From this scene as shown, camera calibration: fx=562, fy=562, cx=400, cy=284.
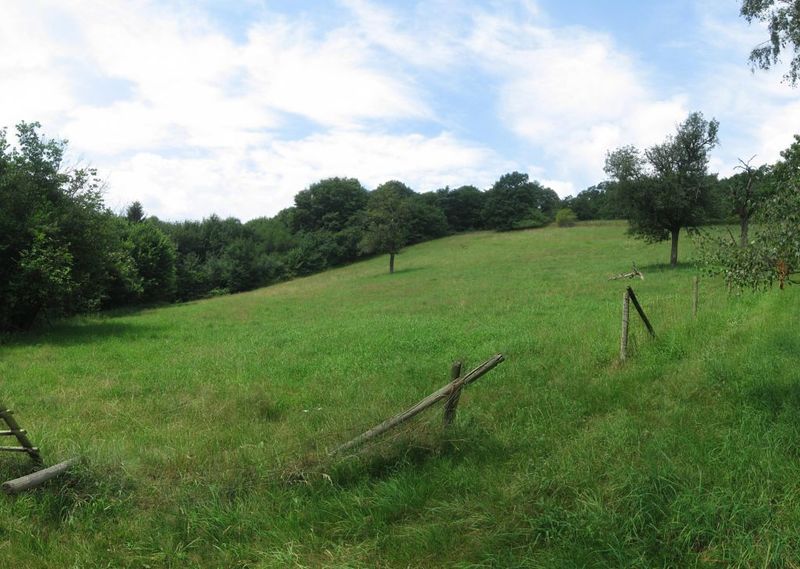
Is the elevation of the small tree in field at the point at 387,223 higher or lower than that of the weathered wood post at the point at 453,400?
higher

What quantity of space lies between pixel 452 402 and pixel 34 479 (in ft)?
15.3

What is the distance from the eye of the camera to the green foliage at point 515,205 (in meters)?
97.3

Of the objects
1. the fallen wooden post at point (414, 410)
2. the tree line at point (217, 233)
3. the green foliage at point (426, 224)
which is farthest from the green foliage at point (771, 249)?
the green foliage at point (426, 224)

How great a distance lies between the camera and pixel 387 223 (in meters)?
58.2

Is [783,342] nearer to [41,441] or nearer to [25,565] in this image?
[25,565]

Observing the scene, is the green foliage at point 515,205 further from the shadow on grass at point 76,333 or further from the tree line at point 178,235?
the shadow on grass at point 76,333

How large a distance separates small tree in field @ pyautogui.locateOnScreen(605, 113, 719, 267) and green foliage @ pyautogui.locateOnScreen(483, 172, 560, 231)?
57.3m

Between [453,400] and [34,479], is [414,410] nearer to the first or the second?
[453,400]

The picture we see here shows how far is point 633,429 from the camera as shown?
705cm

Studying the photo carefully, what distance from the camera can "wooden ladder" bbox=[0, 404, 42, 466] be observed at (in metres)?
5.59

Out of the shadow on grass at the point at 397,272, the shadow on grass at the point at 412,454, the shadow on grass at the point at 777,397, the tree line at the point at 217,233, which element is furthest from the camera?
the shadow on grass at the point at 397,272

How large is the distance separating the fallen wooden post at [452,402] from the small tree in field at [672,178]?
3152 centimetres

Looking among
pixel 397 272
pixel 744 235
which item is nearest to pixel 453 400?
pixel 744 235

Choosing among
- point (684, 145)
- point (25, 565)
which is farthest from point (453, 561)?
point (684, 145)
